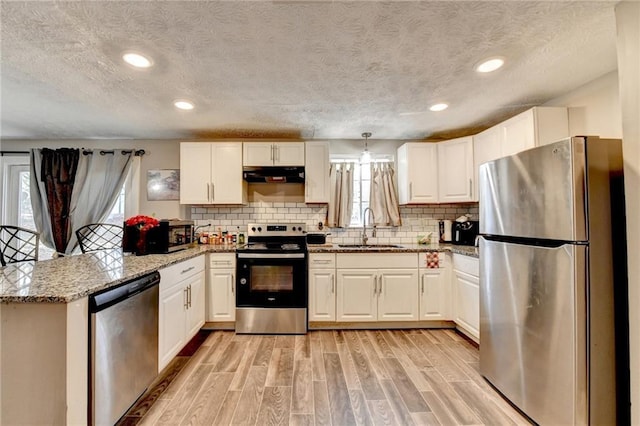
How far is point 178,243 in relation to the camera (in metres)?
2.79

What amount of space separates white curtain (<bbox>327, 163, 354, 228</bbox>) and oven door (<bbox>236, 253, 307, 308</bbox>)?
801 millimetres

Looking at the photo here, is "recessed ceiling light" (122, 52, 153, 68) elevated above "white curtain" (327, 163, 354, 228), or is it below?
above

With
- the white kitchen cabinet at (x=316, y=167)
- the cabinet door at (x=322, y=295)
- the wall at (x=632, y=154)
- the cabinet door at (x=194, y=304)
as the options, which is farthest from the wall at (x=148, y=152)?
the wall at (x=632, y=154)

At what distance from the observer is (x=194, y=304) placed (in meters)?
2.60

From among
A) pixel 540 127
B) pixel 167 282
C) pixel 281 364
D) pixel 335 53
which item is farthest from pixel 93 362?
pixel 540 127

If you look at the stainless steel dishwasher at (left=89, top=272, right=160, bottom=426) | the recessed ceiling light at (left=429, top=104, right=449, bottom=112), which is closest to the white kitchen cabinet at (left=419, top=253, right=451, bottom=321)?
the recessed ceiling light at (left=429, top=104, right=449, bottom=112)

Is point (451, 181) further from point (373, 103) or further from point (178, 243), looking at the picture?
point (178, 243)

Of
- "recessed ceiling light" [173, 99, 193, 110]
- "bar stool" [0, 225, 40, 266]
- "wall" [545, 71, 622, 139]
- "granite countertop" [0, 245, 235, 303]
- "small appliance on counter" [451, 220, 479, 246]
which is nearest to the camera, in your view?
"granite countertop" [0, 245, 235, 303]

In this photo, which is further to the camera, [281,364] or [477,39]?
[281,364]

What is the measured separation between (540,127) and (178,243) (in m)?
3.37

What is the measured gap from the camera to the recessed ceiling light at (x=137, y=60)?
66.5 inches

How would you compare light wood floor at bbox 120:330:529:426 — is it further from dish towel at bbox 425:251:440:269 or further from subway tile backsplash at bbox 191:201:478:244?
subway tile backsplash at bbox 191:201:478:244

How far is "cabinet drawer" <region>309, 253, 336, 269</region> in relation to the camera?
298 cm

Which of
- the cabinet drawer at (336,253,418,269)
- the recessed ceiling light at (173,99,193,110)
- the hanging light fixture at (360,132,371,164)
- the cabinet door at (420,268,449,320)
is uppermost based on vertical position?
the recessed ceiling light at (173,99,193,110)
